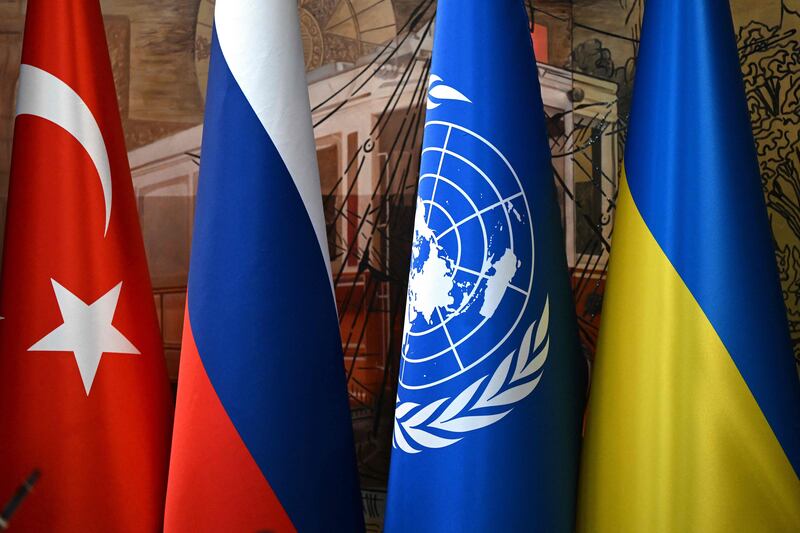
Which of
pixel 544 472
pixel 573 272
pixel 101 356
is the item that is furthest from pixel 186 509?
pixel 573 272

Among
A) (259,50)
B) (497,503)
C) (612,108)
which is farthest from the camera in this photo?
(612,108)

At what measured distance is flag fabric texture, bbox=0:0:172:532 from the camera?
1.12 metres

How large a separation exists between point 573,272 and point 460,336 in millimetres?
438

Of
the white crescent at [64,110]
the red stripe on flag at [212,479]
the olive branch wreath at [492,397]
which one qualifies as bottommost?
the red stripe on flag at [212,479]

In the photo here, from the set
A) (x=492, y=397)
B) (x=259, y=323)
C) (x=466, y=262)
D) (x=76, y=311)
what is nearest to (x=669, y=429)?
(x=492, y=397)

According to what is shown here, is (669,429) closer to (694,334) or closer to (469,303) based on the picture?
(694,334)

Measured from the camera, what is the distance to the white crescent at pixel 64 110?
119cm

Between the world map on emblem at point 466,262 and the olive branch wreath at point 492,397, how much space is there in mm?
28

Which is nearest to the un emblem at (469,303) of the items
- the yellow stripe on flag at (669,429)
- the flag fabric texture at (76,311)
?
the yellow stripe on flag at (669,429)

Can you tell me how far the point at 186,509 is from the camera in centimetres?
107

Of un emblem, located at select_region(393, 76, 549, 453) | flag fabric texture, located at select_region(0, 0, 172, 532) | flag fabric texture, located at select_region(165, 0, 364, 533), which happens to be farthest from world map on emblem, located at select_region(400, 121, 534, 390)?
flag fabric texture, located at select_region(0, 0, 172, 532)

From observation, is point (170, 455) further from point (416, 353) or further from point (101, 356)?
point (416, 353)

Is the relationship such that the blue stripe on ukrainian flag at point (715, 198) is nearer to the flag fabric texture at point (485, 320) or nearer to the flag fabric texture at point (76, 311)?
the flag fabric texture at point (485, 320)

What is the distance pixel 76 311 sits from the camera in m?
1.15
